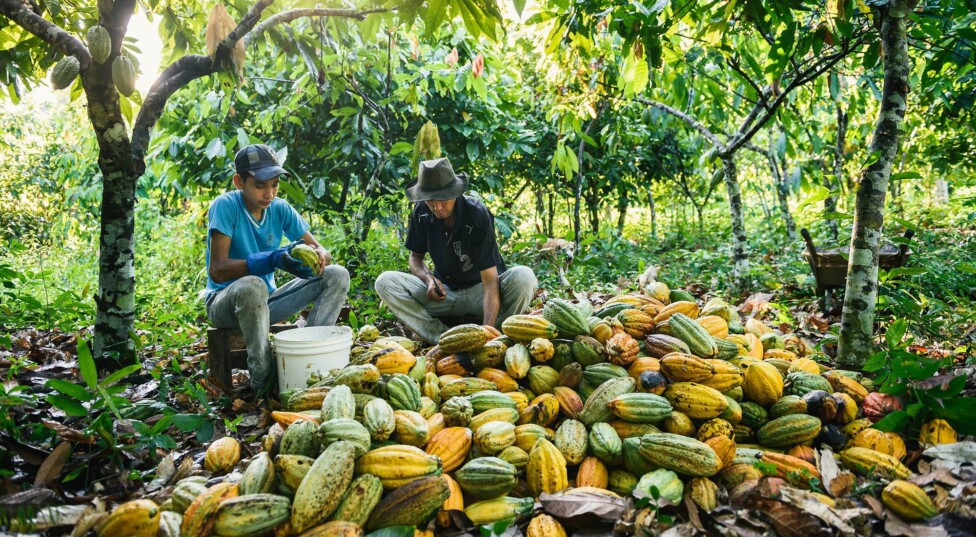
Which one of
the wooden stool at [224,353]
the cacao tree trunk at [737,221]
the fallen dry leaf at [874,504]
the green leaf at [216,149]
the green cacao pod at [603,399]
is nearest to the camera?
the fallen dry leaf at [874,504]

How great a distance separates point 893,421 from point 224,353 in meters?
2.80

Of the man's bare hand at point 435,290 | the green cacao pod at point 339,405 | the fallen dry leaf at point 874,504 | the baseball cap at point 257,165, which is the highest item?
the baseball cap at point 257,165

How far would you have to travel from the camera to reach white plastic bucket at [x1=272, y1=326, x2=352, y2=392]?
8.02 ft

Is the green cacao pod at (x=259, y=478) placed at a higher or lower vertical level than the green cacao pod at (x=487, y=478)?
higher

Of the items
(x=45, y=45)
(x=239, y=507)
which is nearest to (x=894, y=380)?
(x=239, y=507)

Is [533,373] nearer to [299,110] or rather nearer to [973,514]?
[973,514]

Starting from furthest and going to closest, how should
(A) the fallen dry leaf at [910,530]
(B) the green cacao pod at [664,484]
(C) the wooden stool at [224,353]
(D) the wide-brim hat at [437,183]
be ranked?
(D) the wide-brim hat at [437,183] → (C) the wooden stool at [224,353] → (B) the green cacao pod at [664,484] → (A) the fallen dry leaf at [910,530]

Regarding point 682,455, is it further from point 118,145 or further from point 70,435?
point 118,145

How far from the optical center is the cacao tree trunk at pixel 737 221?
4285 millimetres

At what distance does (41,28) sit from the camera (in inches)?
90.1

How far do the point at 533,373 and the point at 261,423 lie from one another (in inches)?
46.1

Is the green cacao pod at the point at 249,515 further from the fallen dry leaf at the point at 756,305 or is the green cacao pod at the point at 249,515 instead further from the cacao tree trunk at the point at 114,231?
the fallen dry leaf at the point at 756,305

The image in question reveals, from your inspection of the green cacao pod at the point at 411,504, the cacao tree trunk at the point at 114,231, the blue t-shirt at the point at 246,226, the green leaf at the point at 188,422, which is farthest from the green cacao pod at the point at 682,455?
the cacao tree trunk at the point at 114,231

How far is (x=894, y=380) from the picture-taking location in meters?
1.91
